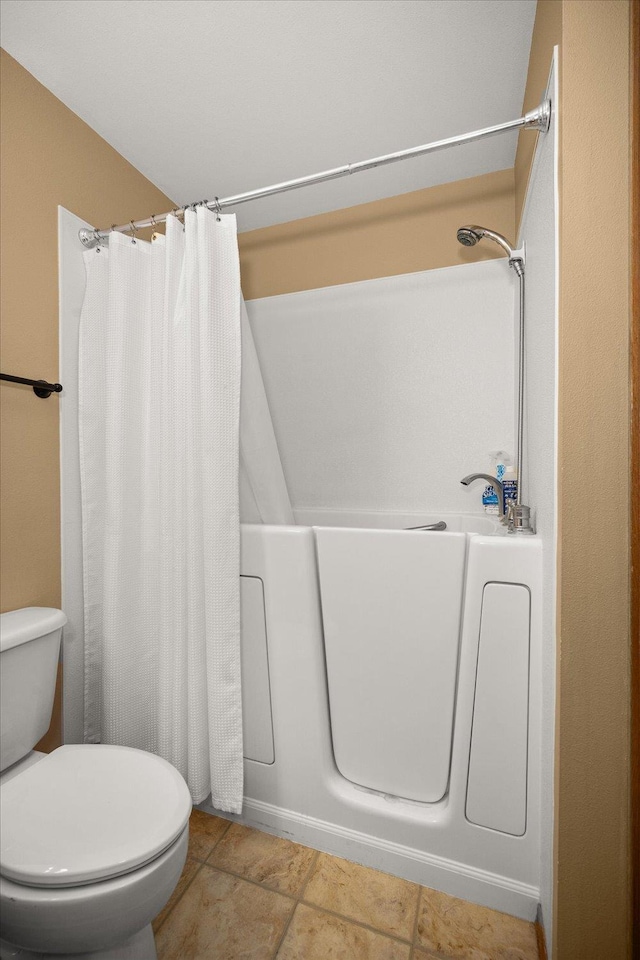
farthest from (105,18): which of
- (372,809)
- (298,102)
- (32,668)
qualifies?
(372,809)

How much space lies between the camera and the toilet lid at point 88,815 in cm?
80

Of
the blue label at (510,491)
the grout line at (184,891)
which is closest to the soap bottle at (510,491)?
the blue label at (510,491)

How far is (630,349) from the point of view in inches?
33.0

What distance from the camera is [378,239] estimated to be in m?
2.15

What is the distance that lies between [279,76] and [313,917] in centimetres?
242

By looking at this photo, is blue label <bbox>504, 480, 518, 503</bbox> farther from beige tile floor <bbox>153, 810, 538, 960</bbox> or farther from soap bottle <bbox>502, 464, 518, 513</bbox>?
beige tile floor <bbox>153, 810, 538, 960</bbox>

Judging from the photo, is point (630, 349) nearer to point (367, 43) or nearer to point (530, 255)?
point (530, 255)

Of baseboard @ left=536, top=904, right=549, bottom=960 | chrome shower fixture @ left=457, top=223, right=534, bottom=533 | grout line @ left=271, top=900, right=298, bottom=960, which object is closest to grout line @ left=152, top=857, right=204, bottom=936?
grout line @ left=271, top=900, right=298, bottom=960

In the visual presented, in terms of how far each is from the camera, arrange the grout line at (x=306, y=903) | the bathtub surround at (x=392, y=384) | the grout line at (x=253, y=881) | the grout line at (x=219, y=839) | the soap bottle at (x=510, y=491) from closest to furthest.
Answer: the grout line at (x=306, y=903)
the grout line at (x=253, y=881)
the grout line at (x=219, y=839)
the soap bottle at (x=510, y=491)
the bathtub surround at (x=392, y=384)

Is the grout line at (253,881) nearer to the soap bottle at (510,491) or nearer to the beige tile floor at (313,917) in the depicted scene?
the beige tile floor at (313,917)

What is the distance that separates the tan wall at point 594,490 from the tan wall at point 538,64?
0.17 meters

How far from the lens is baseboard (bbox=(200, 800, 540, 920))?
116 centimetres

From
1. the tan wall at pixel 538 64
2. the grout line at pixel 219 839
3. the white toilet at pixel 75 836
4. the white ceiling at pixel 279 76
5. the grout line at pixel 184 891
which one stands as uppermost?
the white ceiling at pixel 279 76

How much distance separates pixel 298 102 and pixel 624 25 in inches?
40.9
